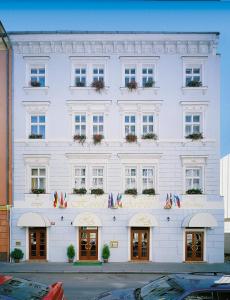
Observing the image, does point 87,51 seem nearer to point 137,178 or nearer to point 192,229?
point 137,178

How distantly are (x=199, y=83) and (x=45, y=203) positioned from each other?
39.7 ft

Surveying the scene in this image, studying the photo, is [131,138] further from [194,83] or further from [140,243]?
[140,243]

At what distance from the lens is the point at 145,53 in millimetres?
17375

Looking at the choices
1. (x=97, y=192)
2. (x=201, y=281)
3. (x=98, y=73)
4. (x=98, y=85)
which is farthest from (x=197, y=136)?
(x=201, y=281)

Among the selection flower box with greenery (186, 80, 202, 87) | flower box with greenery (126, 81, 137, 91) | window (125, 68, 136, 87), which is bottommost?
flower box with greenery (126, 81, 137, 91)

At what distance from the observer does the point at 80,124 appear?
17.4 metres

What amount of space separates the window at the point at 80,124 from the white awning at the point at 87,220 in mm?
5139

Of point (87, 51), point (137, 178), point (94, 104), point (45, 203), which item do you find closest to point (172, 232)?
point (137, 178)

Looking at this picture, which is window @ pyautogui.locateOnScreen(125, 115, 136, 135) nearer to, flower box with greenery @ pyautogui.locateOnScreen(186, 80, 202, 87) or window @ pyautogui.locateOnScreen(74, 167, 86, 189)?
window @ pyautogui.locateOnScreen(74, 167, 86, 189)

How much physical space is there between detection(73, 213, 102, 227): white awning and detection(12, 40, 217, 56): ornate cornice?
10076mm

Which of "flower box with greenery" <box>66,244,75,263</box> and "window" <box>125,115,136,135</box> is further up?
"window" <box>125,115,136,135</box>

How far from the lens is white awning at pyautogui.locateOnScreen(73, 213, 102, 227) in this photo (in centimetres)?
1667

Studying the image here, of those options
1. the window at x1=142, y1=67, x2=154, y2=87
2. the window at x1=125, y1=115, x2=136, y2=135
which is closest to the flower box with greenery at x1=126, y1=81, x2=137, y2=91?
the window at x1=142, y1=67, x2=154, y2=87

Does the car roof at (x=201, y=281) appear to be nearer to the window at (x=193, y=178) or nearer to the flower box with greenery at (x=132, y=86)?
the window at (x=193, y=178)
